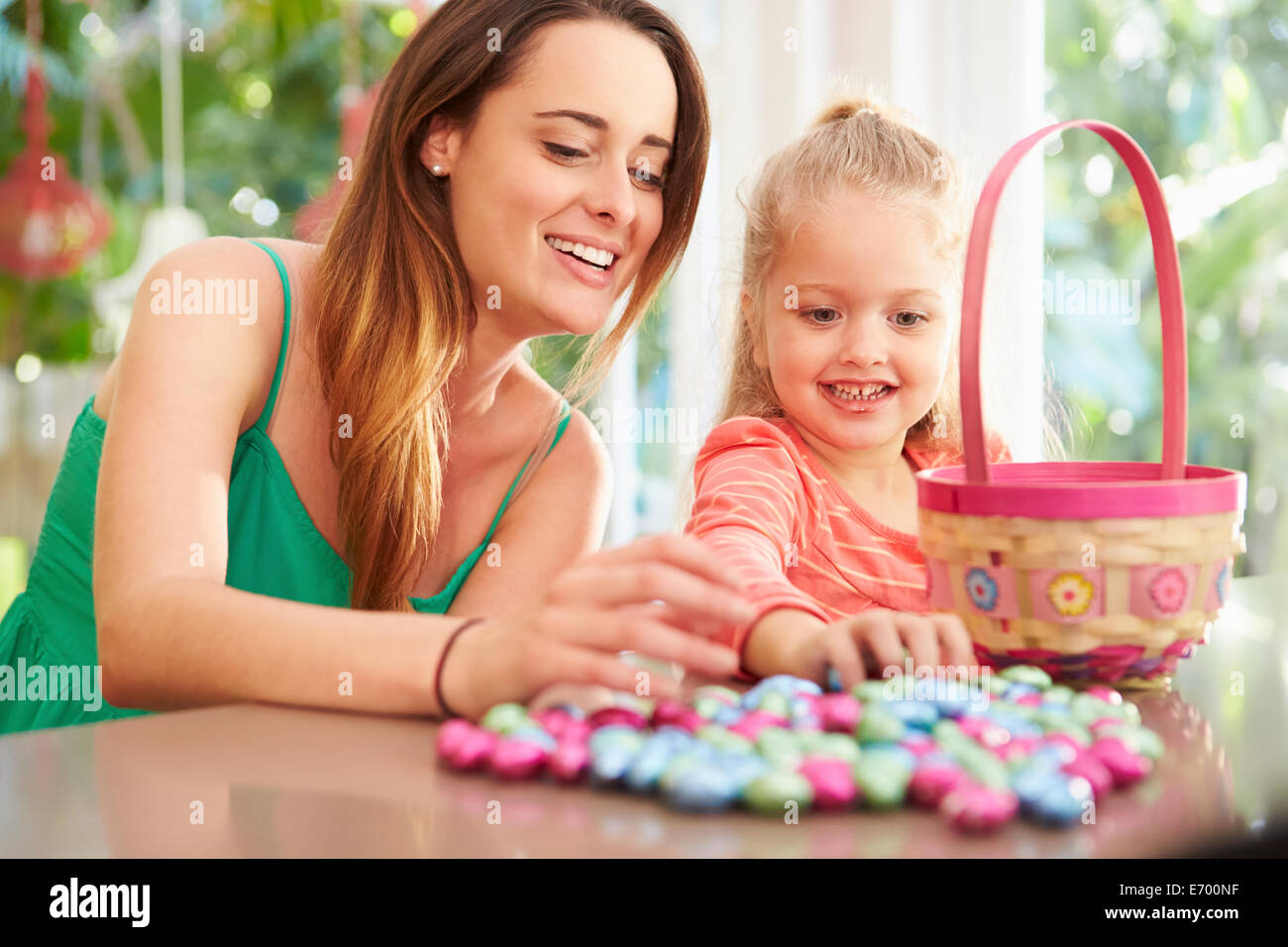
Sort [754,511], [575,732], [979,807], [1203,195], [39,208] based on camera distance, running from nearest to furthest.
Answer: [979,807] → [575,732] → [754,511] → [1203,195] → [39,208]

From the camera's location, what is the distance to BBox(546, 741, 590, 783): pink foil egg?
0.59m

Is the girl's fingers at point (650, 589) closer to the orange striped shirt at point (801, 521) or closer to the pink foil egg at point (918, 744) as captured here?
the pink foil egg at point (918, 744)

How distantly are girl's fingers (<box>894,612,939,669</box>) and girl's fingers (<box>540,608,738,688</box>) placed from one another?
0.41ft

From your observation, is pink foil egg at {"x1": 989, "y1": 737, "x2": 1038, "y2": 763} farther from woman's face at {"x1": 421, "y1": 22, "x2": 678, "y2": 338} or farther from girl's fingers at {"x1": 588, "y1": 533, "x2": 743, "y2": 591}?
woman's face at {"x1": 421, "y1": 22, "x2": 678, "y2": 338}

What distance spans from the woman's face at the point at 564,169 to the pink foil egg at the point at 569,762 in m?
0.72

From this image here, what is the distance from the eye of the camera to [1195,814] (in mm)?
560

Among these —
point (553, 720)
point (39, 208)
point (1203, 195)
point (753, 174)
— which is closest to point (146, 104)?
point (39, 208)

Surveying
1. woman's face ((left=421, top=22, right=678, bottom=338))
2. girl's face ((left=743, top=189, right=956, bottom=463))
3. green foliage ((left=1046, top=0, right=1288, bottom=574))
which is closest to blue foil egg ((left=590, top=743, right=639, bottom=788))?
girl's face ((left=743, top=189, right=956, bottom=463))

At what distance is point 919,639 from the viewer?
731 millimetres

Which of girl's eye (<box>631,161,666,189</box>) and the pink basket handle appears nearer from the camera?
the pink basket handle

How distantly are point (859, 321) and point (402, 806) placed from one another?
0.69 metres

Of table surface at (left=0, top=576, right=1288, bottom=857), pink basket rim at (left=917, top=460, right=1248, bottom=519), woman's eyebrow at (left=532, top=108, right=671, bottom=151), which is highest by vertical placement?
woman's eyebrow at (left=532, top=108, right=671, bottom=151)

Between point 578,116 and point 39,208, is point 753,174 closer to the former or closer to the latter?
point 578,116
